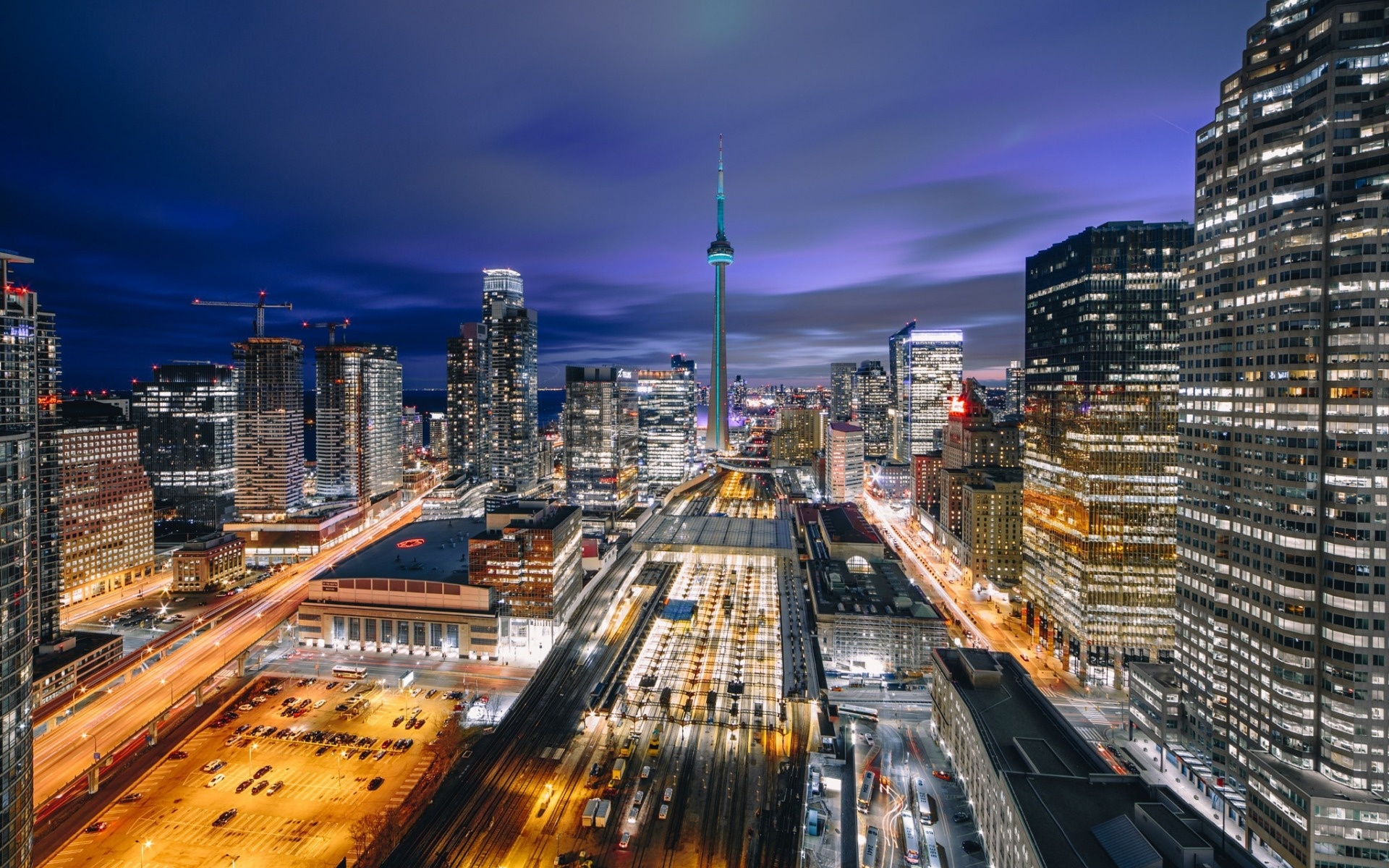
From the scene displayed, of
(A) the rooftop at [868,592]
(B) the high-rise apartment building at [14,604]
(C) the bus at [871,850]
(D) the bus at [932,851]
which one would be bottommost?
(D) the bus at [932,851]

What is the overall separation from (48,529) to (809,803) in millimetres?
110013

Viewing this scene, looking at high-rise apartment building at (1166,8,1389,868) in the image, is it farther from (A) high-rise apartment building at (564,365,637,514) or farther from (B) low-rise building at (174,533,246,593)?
(A) high-rise apartment building at (564,365,637,514)

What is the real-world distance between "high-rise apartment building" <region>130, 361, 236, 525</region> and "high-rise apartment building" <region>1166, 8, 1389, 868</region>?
209m

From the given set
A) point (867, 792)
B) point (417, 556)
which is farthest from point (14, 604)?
point (417, 556)

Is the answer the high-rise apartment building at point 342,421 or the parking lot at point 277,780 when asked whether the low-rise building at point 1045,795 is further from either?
the high-rise apartment building at point 342,421

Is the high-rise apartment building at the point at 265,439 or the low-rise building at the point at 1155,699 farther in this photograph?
the high-rise apartment building at the point at 265,439

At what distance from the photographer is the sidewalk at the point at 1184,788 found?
159 feet

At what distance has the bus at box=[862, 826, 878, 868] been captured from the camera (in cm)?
5038

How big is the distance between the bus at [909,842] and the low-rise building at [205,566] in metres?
120

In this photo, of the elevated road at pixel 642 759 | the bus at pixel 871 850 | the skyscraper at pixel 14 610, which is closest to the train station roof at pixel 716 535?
the elevated road at pixel 642 759

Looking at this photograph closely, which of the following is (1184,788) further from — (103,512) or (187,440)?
(187,440)

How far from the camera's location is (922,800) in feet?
192

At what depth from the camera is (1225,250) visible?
5566 centimetres

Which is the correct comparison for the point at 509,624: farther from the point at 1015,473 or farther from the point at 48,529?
the point at 1015,473
